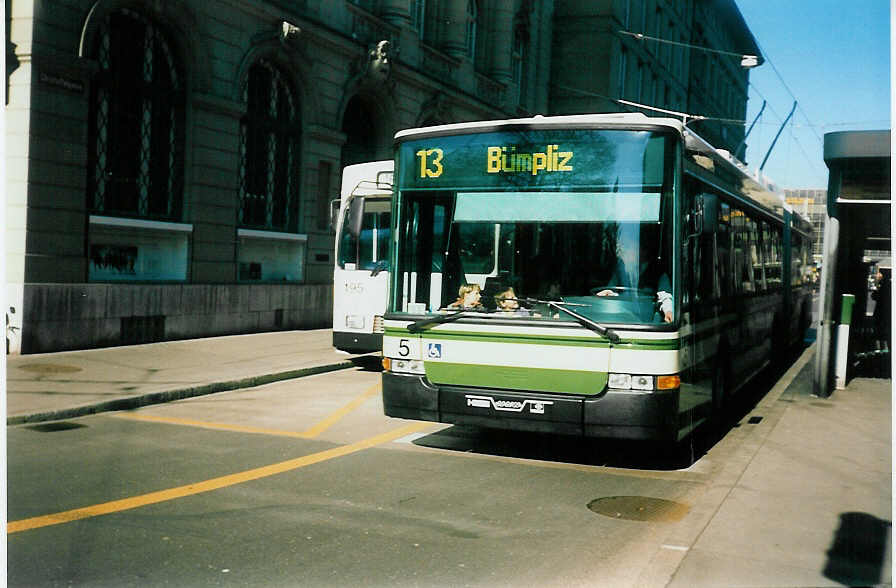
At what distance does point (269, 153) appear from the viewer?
66.5 ft

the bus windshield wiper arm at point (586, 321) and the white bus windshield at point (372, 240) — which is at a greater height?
the white bus windshield at point (372, 240)

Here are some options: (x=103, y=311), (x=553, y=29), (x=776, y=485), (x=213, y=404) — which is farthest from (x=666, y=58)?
(x=776, y=485)

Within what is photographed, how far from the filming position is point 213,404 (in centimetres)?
1122

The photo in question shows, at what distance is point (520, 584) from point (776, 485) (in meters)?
3.06

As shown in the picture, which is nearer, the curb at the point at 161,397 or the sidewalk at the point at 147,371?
the curb at the point at 161,397

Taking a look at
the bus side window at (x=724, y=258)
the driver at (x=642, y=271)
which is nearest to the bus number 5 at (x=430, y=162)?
the driver at (x=642, y=271)

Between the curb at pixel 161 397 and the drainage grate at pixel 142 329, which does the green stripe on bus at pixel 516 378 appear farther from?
the drainage grate at pixel 142 329

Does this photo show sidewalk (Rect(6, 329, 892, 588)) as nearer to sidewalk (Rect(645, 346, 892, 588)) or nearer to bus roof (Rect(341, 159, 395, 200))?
sidewalk (Rect(645, 346, 892, 588))

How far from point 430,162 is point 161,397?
4.98 metres

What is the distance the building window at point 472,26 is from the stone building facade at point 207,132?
6.83 ft

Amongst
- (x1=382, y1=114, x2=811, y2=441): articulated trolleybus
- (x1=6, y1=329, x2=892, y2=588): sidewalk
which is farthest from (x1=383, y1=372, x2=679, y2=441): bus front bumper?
(x1=6, y1=329, x2=892, y2=588): sidewalk

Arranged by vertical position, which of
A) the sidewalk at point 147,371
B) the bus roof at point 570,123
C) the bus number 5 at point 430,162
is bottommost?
the sidewalk at point 147,371

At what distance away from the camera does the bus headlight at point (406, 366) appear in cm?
815

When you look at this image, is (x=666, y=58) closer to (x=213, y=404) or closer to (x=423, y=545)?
(x=213, y=404)
